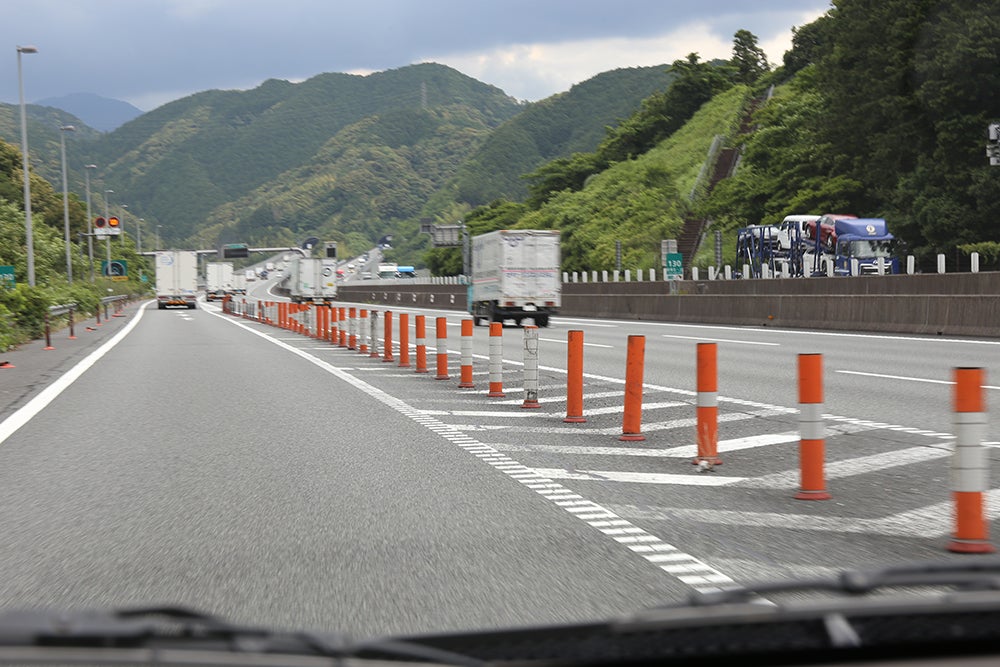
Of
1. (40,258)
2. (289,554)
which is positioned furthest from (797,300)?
(40,258)

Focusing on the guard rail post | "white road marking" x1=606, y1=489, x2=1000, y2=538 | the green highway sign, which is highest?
the green highway sign

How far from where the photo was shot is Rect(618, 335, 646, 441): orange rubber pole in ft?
34.7

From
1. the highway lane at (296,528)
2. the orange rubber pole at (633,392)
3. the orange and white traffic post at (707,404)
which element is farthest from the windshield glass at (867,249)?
the orange and white traffic post at (707,404)

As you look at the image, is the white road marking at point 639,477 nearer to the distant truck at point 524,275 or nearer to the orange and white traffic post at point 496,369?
the orange and white traffic post at point 496,369

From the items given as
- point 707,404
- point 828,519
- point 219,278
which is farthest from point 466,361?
point 219,278

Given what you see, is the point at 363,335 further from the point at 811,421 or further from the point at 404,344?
the point at 811,421

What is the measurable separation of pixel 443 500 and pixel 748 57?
464ft

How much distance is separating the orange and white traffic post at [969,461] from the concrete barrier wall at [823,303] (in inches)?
737

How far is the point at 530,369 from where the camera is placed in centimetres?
1373

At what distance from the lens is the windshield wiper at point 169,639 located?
2043 mm

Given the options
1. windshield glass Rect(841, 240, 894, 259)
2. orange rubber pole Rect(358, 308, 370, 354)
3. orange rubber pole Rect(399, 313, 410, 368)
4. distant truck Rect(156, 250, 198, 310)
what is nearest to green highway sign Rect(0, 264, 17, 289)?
orange rubber pole Rect(358, 308, 370, 354)

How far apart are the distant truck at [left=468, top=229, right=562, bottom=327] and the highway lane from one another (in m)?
23.7

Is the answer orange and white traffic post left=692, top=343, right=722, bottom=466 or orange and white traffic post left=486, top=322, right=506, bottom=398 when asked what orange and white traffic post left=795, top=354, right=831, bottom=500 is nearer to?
orange and white traffic post left=692, top=343, right=722, bottom=466

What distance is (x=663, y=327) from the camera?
32812 mm
